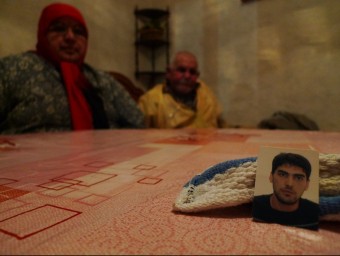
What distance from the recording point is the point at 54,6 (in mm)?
1144

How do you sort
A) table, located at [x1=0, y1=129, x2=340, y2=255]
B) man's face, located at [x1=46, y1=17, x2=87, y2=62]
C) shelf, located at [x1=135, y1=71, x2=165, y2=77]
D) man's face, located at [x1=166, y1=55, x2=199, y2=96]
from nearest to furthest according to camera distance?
table, located at [x1=0, y1=129, x2=340, y2=255], man's face, located at [x1=46, y1=17, x2=87, y2=62], man's face, located at [x1=166, y1=55, x2=199, y2=96], shelf, located at [x1=135, y1=71, x2=165, y2=77]

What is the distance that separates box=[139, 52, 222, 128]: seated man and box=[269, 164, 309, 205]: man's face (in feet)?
4.67

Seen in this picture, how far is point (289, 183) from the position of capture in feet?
0.62

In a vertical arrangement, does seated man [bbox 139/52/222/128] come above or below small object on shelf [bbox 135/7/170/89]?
below

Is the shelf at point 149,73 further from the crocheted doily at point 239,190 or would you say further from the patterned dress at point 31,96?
the crocheted doily at point 239,190

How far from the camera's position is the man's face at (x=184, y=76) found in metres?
1.76

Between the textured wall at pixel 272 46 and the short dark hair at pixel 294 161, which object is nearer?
the short dark hair at pixel 294 161

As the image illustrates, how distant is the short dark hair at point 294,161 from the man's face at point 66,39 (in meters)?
1.27

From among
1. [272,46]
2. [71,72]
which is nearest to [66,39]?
[71,72]

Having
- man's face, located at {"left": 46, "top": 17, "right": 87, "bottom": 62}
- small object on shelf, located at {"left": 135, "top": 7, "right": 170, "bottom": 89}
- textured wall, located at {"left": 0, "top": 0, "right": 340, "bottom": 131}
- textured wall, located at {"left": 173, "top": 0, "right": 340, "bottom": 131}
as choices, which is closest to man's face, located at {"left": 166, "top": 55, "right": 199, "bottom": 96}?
small object on shelf, located at {"left": 135, "top": 7, "right": 170, "bottom": 89}

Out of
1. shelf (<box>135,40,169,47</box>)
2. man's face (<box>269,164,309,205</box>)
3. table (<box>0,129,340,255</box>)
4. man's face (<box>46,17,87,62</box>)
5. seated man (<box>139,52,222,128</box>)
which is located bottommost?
table (<box>0,129,340,255</box>)

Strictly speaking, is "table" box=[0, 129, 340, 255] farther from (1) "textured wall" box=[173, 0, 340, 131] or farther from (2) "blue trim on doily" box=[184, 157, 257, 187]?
(1) "textured wall" box=[173, 0, 340, 131]

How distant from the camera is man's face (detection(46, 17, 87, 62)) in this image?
1.23 metres

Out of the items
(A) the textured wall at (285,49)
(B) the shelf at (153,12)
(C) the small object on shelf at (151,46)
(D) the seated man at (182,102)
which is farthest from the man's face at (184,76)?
(A) the textured wall at (285,49)
